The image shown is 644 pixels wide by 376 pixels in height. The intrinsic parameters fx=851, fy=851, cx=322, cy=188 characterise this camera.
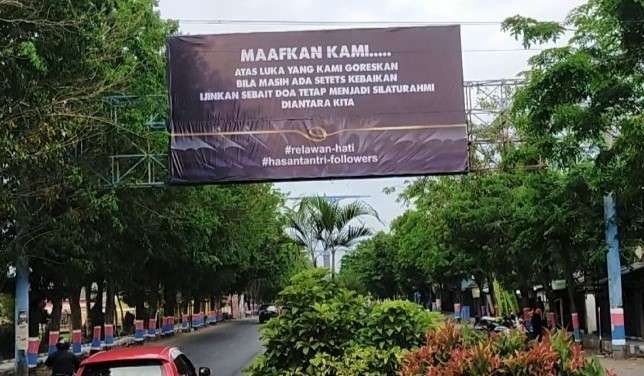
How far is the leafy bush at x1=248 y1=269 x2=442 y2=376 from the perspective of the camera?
9164 mm

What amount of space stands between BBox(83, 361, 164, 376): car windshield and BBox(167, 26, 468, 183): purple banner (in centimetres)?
1008

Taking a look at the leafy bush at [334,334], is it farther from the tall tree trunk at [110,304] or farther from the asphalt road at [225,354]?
the tall tree trunk at [110,304]

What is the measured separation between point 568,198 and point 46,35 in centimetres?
1678

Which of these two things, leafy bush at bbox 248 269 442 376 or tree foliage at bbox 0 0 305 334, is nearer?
leafy bush at bbox 248 269 442 376

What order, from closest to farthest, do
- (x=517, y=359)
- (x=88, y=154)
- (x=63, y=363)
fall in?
(x=517, y=359), (x=63, y=363), (x=88, y=154)

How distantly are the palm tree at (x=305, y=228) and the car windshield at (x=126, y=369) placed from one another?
10.6ft

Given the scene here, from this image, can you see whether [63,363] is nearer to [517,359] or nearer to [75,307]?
[517,359]

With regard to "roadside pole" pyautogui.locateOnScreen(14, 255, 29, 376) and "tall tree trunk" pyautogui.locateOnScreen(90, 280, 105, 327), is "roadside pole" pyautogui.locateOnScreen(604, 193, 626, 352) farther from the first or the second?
"tall tree trunk" pyautogui.locateOnScreen(90, 280, 105, 327)

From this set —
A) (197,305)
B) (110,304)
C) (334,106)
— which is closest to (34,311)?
(110,304)

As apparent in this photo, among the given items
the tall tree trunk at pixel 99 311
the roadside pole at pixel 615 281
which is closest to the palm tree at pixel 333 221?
the roadside pole at pixel 615 281

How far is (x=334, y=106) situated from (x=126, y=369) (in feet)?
35.6

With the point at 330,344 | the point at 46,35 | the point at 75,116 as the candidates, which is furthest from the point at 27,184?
the point at 330,344

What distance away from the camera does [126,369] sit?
32.0 ft

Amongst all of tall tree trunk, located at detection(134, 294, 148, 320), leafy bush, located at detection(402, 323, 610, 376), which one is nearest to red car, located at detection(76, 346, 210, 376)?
leafy bush, located at detection(402, 323, 610, 376)
